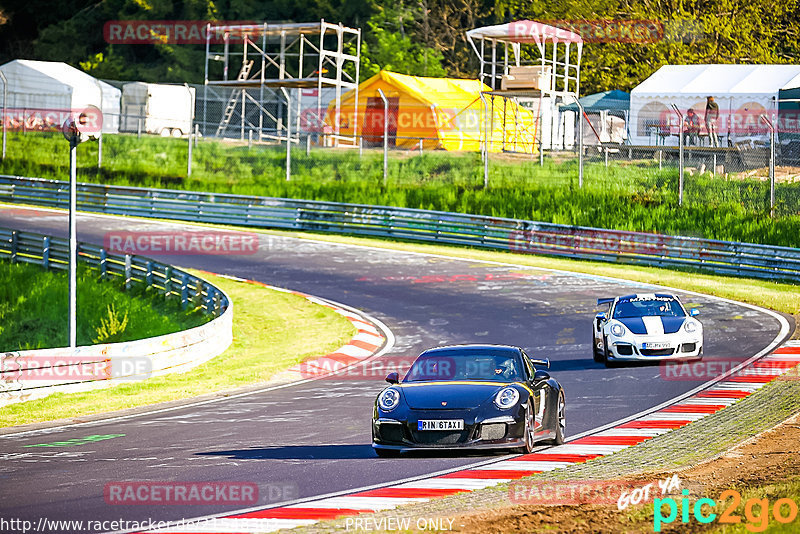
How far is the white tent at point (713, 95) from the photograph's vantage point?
45.0 metres

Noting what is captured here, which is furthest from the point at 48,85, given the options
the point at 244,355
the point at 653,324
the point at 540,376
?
the point at 540,376

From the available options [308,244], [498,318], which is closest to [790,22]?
[308,244]

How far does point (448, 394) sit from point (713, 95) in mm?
37231

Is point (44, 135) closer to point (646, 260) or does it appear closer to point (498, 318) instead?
point (646, 260)

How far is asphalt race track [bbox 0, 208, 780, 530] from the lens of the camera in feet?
36.7

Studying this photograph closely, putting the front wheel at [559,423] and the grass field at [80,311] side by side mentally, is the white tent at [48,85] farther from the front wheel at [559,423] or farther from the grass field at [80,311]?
the front wheel at [559,423]

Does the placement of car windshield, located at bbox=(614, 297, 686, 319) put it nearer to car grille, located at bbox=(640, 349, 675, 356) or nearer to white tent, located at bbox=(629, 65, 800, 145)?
car grille, located at bbox=(640, 349, 675, 356)

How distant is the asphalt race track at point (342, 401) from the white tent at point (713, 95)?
16795mm

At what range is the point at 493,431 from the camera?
11.6 meters

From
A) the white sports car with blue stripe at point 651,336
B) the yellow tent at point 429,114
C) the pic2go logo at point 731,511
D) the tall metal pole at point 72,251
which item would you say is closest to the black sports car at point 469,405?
the pic2go logo at point 731,511

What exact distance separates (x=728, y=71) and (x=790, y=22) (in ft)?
38.8

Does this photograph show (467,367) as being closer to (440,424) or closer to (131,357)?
(440,424)

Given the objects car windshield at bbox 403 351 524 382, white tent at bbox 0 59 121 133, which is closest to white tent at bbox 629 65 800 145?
white tent at bbox 0 59 121 133

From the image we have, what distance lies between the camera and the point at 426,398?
11961 millimetres
